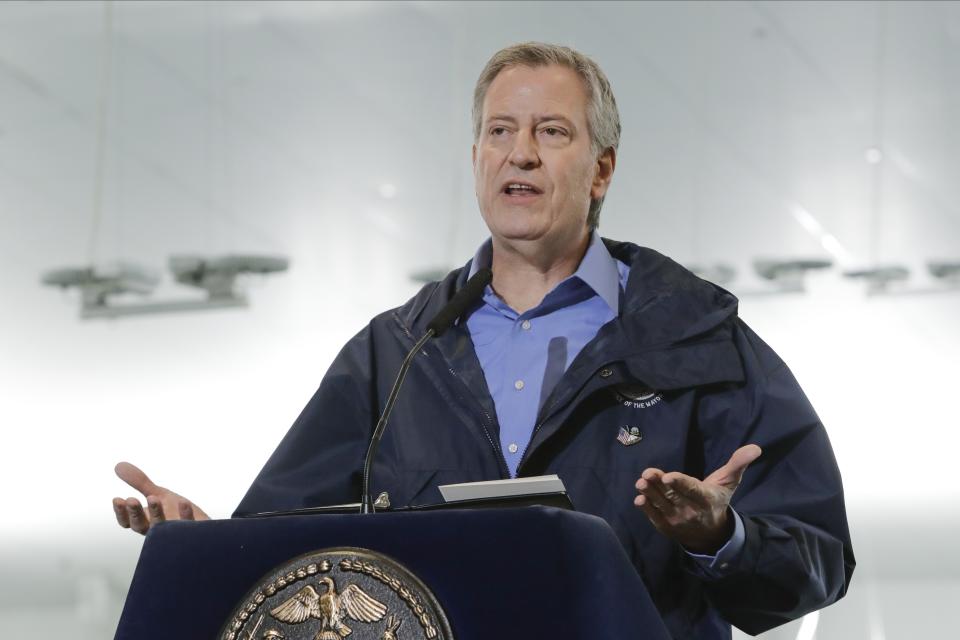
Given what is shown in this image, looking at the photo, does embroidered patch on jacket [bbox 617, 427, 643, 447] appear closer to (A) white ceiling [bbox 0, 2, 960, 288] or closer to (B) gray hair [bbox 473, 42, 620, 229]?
(B) gray hair [bbox 473, 42, 620, 229]

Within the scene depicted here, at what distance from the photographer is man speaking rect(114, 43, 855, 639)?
1257mm

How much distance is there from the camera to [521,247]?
60.2 inches

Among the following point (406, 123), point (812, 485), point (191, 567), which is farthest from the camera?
point (406, 123)

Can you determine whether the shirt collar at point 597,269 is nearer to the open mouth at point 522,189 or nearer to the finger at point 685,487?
the open mouth at point 522,189

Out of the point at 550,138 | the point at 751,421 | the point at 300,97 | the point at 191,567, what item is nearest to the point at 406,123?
the point at 300,97

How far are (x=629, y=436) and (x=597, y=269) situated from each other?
0.25 metres

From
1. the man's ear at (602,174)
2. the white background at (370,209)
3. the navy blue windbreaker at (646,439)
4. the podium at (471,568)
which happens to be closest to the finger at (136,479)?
the navy blue windbreaker at (646,439)

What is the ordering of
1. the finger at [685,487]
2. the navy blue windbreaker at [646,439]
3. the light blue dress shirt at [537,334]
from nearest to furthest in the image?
the finger at [685,487]
the navy blue windbreaker at [646,439]
the light blue dress shirt at [537,334]

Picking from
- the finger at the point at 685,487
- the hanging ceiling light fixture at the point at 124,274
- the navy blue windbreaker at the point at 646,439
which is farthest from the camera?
the hanging ceiling light fixture at the point at 124,274

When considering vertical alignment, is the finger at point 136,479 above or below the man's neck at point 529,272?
below

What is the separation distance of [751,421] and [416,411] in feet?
1.15

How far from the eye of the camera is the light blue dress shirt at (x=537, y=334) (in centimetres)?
144

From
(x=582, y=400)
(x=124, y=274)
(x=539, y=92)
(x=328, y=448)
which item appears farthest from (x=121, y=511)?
(x=124, y=274)

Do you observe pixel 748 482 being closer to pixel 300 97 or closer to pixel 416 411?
pixel 416 411
